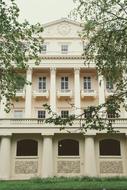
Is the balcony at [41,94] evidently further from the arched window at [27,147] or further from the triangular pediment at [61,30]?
the arched window at [27,147]

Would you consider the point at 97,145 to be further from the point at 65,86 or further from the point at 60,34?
the point at 60,34

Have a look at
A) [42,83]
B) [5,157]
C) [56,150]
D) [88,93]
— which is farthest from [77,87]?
[5,157]

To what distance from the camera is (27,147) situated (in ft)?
113

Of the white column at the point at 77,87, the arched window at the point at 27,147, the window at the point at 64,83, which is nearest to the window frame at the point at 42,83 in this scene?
the window at the point at 64,83

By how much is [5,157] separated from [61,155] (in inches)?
200

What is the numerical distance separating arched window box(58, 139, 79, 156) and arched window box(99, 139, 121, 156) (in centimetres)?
233

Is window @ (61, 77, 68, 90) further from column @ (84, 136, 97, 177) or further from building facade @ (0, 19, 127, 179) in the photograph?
column @ (84, 136, 97, 177)

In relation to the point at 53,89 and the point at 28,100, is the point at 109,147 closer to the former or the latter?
the point at 53,89

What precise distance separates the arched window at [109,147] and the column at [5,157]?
8429mm

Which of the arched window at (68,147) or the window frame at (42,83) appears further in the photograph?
the window frame at (42,83)

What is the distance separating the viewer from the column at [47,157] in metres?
32.4

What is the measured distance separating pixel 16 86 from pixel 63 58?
78.7 feet

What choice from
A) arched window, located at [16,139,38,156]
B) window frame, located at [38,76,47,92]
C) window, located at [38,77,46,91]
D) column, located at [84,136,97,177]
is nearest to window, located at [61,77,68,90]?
window frame, located at [38,76,47,92]

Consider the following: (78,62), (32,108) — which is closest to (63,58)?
(78,62)
